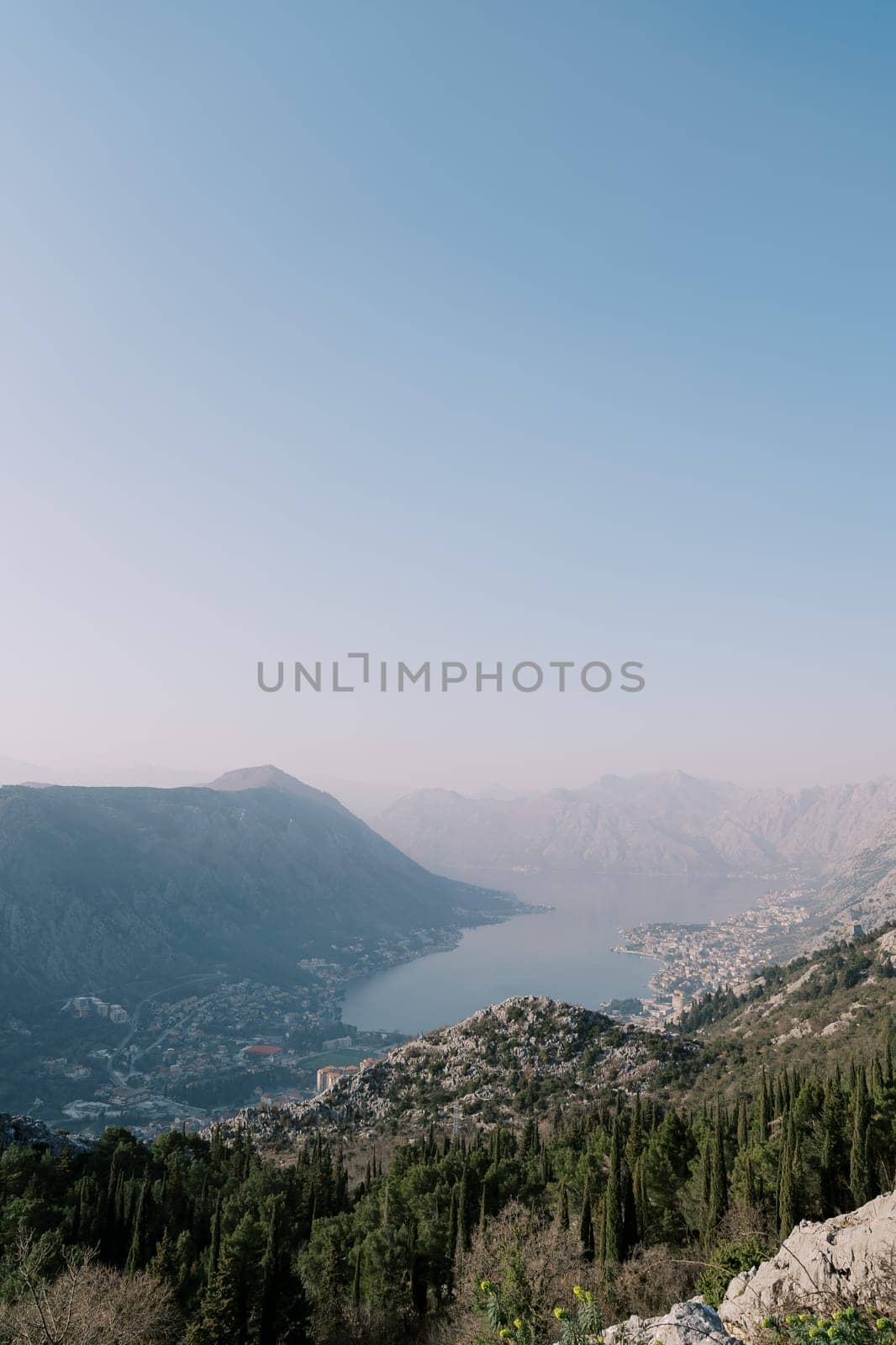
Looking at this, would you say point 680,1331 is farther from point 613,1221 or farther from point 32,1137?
point 32,1137

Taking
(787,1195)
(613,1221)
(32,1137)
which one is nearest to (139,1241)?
(613,1221)

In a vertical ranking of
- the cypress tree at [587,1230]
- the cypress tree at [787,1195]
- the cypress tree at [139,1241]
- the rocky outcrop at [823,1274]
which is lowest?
the cypress tree at [139,1241]

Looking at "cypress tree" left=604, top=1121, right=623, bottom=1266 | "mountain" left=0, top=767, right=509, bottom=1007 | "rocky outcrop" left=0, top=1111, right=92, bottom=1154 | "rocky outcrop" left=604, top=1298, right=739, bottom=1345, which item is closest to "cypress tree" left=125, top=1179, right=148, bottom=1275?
"rocky outcrop" left=0, top=1111, right=92, bottom=1154

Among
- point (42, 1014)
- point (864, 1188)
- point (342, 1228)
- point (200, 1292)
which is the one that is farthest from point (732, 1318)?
point (42, 1014)

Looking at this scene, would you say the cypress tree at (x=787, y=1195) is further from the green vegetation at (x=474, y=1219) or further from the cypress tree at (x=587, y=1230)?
the cypress tree at (x=587, y=1230)

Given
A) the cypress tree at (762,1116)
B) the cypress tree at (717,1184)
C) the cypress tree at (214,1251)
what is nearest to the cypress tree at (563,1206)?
the cypress tree at (717,1184)

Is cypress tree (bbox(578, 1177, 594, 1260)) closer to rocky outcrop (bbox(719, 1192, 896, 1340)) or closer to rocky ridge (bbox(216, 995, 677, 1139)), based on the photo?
rocky outcrop (bbox(719, 1192, 896, 1340))

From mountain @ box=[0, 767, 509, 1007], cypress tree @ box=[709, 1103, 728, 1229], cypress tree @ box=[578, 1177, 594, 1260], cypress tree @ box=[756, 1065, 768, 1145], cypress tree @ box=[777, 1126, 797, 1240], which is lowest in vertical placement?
mountain @ box=[0, 767, 509, 1007]
